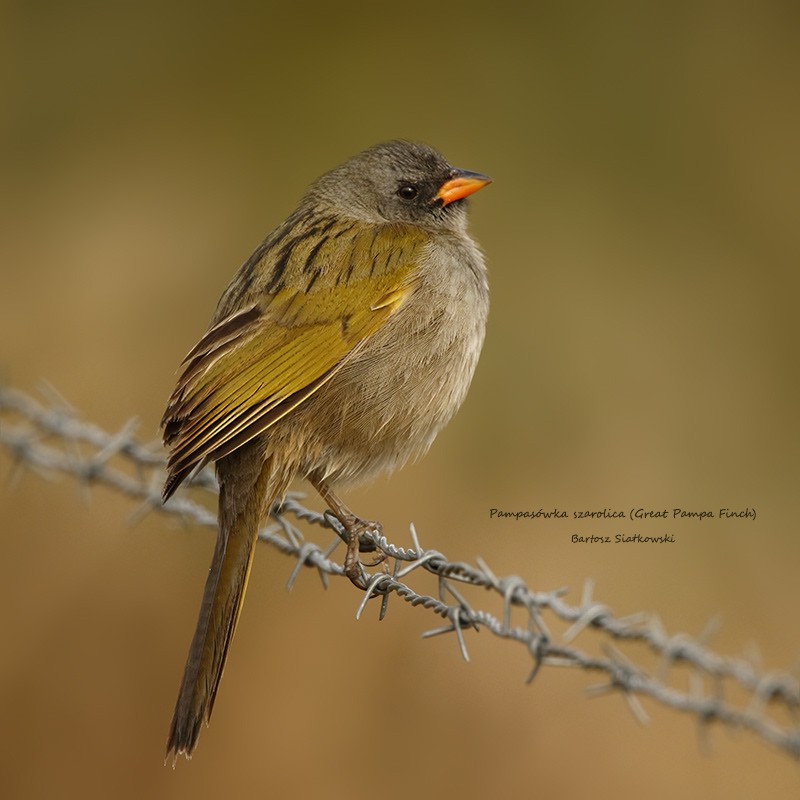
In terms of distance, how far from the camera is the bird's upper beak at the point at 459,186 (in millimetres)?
5945

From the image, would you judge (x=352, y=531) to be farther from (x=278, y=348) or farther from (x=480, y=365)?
(x=480, y=365)

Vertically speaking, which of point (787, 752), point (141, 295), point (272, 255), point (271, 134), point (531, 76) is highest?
point (531, 76)

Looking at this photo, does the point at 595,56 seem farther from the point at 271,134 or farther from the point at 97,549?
the point at 97,549

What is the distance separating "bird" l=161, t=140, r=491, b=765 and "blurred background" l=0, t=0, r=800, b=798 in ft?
6.25

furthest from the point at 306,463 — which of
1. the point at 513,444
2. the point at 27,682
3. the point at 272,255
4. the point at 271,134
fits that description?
the point at 271,134

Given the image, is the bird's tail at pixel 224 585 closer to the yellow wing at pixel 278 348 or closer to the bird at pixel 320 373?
the bird at pixel 320 373

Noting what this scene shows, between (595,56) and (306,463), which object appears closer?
(306,463)

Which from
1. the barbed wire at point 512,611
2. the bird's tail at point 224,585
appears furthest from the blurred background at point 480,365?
the bird's tail at point 224,585

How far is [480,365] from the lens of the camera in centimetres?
908

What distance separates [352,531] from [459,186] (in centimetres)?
185

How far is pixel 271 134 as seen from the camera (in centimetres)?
1056

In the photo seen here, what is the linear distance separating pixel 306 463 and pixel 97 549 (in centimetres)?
280

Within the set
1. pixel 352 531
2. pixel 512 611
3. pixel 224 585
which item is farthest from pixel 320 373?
pixel 512 611

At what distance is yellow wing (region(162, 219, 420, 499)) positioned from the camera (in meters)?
4.62
